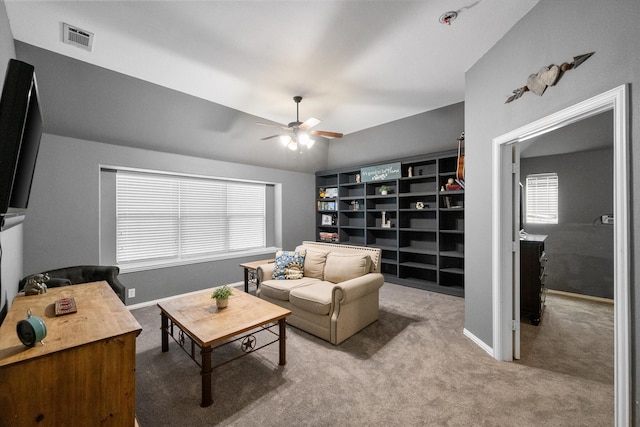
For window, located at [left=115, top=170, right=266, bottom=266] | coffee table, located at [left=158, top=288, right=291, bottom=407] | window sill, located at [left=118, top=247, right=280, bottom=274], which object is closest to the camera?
coffee table, located at [left=158, top=288, right=291, bottom=407]

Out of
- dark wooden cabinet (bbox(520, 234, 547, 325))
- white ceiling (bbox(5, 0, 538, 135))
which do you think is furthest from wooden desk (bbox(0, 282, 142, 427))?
dark wooden cabinet (bbox(520, 234, 547, 325))

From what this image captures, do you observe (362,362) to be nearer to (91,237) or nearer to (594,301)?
(91,237)

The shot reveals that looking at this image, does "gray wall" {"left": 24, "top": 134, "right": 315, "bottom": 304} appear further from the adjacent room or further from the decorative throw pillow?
the decorative throw pillow

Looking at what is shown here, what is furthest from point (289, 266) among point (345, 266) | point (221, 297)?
point (221, 297)

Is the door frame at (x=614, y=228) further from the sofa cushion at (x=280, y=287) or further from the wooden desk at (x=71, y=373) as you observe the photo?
the wooden desk at (x=71, y=373)

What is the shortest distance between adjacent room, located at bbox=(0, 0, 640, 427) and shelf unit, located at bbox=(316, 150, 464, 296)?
0.19ft

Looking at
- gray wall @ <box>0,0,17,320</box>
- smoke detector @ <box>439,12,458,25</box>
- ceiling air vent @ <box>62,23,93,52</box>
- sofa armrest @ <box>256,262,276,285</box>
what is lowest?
sofa armrest @ <box>256,262,276,285</box>

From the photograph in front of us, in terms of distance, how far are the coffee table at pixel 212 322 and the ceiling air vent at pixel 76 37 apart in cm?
252

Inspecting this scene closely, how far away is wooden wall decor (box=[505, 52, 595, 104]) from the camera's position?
159cm

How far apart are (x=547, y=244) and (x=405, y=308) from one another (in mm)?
2882

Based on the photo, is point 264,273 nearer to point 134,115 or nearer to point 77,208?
point 77,208

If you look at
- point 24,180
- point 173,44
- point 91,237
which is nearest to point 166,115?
point 173,44

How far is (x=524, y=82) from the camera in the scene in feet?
6.70

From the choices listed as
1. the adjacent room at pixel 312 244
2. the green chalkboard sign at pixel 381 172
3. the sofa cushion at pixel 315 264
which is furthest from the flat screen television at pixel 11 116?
the green chalkboard sign at pixel 381 172
